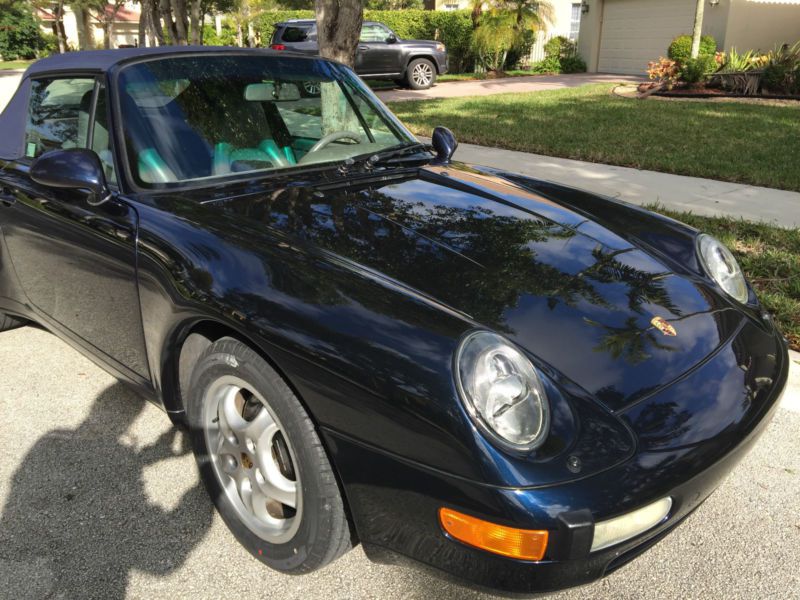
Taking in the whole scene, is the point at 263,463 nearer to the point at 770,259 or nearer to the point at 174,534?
the point at 174,534

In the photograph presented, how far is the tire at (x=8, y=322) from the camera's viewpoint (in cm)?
368

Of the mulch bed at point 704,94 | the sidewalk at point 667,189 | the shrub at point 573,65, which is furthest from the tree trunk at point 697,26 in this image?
the sidewalk at point 667,189

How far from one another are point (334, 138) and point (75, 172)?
112 cm

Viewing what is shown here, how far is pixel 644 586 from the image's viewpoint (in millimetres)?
2020

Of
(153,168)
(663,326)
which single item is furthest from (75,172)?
(663,326)

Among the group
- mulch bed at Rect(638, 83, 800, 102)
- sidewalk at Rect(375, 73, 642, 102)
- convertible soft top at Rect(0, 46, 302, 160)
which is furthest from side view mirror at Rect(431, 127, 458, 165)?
sidewalk at Rect(375, 73, 642, 102)

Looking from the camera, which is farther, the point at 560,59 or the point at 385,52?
the point at 560,59

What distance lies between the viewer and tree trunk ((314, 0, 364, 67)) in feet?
20.4

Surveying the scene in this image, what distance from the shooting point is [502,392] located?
1.66 m

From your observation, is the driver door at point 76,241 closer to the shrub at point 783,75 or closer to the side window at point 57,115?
the side window at point 57,115

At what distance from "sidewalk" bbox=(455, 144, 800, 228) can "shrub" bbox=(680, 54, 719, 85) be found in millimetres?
7953

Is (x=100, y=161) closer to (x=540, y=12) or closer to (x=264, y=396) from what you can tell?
(x=264, y=396)

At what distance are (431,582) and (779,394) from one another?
1.20m

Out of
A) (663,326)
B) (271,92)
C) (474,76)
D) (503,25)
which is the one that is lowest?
(474,76)
